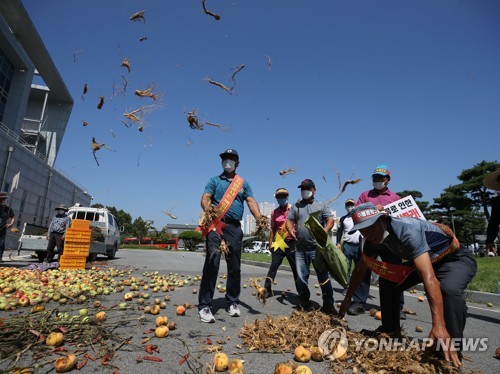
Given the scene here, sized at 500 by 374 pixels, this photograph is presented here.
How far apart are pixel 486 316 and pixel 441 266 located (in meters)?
3.67

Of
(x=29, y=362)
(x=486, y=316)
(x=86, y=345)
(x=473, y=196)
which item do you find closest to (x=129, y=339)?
(x=86, y=345)

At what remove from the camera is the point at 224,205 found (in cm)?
456

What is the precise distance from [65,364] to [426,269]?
2.98 m

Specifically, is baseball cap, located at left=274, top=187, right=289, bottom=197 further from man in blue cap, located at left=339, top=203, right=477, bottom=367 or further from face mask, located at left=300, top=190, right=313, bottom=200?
man in blue cap, located at left=339, top=203, right=477, bottom=367

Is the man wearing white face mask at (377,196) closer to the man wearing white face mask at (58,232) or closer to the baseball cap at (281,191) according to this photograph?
the baseball cap at (281,191)

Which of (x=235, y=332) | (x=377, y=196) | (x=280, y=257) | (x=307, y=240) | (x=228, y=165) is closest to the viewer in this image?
(x=235, y=332)

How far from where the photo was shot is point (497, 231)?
526cm

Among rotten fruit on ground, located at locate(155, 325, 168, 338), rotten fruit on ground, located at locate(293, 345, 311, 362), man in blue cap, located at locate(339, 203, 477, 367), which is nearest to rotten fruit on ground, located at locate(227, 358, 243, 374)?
rotten fruit on ground, located at locate(293, 345, 311, 362)

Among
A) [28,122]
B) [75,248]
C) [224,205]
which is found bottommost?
[75,248]

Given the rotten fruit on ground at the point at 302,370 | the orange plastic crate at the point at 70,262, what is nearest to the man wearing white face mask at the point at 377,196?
the rotten fruit on ground at the point at 302,370

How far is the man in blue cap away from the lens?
7.94 feet

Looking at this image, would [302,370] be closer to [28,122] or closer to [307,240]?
[307,240]

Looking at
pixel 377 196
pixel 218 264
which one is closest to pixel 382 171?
pixel 377 196

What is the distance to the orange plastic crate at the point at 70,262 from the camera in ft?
29.7
